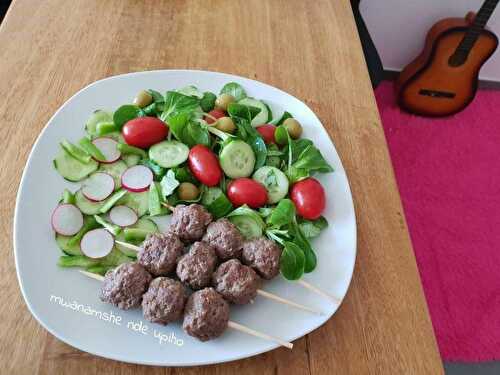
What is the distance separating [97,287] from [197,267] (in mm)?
344

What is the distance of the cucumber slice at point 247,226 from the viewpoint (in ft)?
5.16

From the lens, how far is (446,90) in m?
3.76

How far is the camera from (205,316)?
1.27 meters

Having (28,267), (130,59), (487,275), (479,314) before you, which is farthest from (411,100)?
(28,267)

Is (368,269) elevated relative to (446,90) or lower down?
elevated

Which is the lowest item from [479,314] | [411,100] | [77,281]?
[479,314]

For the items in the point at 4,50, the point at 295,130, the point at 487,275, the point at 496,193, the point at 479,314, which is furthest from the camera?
the point at 496,193

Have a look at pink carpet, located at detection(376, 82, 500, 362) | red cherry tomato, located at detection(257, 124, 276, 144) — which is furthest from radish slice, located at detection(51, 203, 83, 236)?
pink carpet, located at detection(376, 82, 500, 362)

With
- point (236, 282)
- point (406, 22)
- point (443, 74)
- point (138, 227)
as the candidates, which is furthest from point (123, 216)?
point (406, 22)

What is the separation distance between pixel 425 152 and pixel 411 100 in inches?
20.9

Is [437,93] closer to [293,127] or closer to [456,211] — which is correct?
[456,211]

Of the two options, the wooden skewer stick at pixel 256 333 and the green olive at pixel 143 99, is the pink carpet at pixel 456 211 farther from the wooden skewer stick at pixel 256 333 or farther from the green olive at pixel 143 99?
the green olive at pixel 143 99

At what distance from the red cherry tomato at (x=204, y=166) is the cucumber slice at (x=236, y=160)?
0.04m

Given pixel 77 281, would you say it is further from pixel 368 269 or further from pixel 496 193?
pixel 496 193
